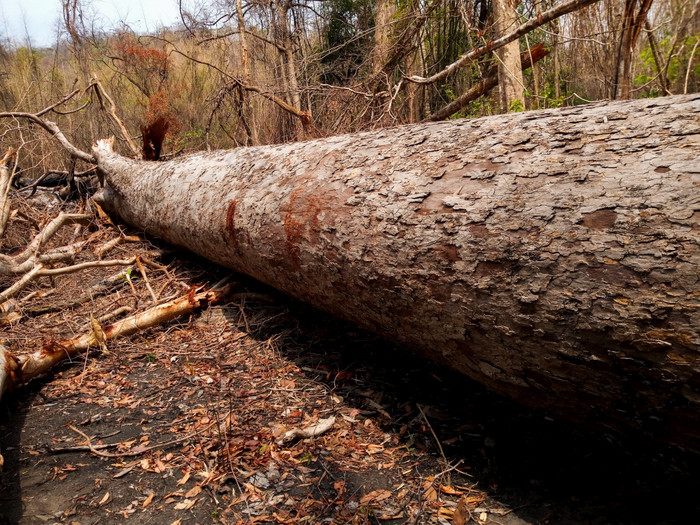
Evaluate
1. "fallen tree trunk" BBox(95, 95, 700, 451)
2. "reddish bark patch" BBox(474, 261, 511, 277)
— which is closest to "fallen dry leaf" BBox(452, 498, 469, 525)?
"fallen tree trunk" BBox(95, 95, 700, 451)

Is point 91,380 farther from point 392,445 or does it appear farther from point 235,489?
point 392,445

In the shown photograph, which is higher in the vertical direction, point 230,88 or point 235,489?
Answer: point 230,88

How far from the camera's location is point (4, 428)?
1.91 meters

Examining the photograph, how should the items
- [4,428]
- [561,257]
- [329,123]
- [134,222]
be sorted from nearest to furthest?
[561,257], [4,428], [134,222], [329,123]

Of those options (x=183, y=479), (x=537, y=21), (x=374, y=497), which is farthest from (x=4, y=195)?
(x=537, y=21)

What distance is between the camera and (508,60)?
3963 mm

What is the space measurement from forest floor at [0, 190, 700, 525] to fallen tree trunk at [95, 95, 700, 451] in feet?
0.96

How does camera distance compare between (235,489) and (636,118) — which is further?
(235,489)

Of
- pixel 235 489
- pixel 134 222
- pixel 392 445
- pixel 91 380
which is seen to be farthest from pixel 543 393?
pixel 134 222

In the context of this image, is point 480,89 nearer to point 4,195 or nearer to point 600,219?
point 600,219

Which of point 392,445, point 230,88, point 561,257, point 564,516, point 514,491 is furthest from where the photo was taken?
point 230,88

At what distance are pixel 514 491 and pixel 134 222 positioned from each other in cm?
408

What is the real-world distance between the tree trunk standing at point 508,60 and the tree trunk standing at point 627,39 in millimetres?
760

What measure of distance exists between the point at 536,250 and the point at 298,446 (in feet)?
3.84
